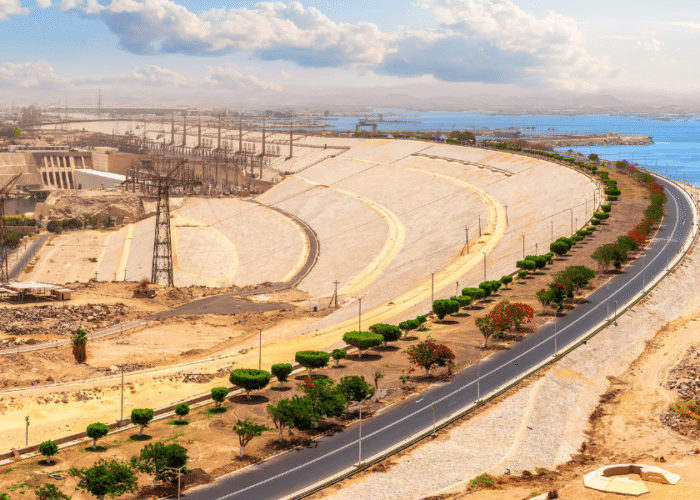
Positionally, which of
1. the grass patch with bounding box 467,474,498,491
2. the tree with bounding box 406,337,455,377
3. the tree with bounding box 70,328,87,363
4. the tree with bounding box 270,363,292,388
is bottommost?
the tree with bounding box 70,328,87,363

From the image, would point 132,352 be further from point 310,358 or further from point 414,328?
point 414,328

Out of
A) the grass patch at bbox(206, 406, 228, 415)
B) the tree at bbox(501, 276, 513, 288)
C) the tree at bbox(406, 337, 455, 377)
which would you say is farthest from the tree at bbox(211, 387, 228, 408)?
the tree at bbox(501, 276, 513, 288)

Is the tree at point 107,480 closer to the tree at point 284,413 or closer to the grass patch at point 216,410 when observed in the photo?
the tree at point 284,413

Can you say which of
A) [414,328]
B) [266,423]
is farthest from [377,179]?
[266,423]

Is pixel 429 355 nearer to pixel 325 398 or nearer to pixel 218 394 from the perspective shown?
pixel 325 398

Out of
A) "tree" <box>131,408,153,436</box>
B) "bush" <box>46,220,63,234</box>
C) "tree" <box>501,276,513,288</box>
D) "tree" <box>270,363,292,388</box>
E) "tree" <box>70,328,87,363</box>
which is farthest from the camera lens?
"bush" <box>46,220,63,234</box>

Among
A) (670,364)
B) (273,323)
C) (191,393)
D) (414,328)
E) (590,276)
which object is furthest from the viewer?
(273,323)

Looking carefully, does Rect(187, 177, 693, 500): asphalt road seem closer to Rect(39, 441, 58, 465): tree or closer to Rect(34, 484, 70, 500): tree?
Rect(34, 484, 70, 500): tree
